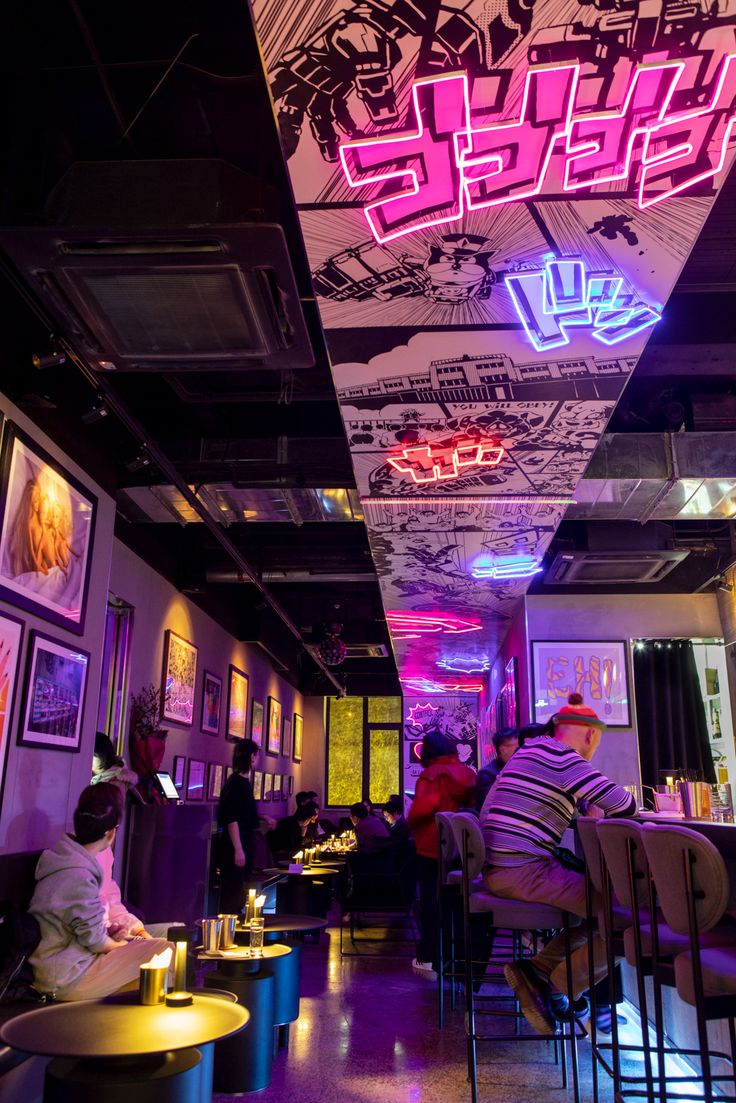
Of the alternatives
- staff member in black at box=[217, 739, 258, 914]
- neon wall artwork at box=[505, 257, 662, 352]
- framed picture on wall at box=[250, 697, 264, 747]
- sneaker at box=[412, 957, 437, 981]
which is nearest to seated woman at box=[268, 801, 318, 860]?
framed picture on wall at box=[250, 697, 264, 747]

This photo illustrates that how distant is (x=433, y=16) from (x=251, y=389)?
12.4 ft

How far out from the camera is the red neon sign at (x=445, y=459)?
5344 millimetres

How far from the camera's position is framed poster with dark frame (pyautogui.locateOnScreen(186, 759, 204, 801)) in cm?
923

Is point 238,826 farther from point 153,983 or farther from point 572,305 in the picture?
point 572,305

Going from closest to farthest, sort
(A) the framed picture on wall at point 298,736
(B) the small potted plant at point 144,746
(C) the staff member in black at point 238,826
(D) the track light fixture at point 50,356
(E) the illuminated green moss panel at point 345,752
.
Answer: (D) the track light fixture at point 50,356 → (C) the staff member in black at point 238,826 → (B) the small potted plant at point 144,746 → (A) the framed picture on wall at point 298,736 → (E) the illuminated green moss panel at point 345,752

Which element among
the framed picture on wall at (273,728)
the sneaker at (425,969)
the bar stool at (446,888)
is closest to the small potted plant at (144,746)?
the sneaker at (425,969)

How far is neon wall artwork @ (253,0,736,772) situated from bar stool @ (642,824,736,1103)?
2.25m

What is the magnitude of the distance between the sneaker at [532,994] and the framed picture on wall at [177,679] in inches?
196

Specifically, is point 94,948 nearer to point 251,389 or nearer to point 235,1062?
point 235,1062

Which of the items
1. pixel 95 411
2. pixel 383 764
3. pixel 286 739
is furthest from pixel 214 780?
pixel 383 764

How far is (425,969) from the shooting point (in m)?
6.50

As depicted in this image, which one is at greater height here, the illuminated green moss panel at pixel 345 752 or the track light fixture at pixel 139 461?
the track light fixture at pixel 139 461

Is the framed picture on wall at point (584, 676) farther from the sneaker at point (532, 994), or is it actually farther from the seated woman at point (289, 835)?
the sneaker at point (532, 994)

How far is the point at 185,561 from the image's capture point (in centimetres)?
903
